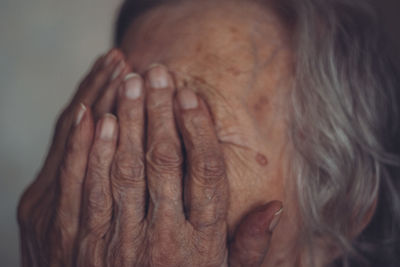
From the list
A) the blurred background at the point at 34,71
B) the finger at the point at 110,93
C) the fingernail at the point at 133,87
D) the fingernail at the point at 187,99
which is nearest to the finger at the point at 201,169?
the fingernail at the point at 187,99

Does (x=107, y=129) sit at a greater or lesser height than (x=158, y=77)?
lesser

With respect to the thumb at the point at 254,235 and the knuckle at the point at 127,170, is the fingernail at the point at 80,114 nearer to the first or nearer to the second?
the knuckle at the point at 127,170

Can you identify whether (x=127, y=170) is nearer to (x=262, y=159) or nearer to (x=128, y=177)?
(x=128, y=177)

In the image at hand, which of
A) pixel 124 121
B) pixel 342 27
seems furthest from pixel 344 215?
pixel 124 121

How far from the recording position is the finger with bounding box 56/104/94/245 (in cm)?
90

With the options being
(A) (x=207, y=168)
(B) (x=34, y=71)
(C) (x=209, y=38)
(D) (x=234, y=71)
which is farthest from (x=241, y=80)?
(B) (x=34, y=71)

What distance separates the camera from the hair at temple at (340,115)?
1041 millimetres

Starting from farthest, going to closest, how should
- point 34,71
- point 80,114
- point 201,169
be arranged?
point 34,71 < point 80,114 < point 201,169

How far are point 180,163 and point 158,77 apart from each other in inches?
8.0

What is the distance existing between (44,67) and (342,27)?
1673 millimetres

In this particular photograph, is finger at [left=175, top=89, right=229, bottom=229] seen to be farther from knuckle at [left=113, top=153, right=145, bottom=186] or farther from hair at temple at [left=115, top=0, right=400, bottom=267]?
hair at temple at [left=115, top=0, right=400, bottom=267]

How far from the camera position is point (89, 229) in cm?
90

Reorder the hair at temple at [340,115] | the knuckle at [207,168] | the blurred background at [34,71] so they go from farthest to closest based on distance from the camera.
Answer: the blurred background at [34,71] < the hair at temple at [340,115] < the knuckle at [207,168]

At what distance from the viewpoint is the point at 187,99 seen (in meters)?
0.87
